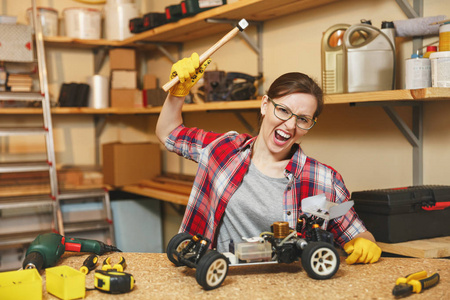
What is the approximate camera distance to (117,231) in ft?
13.3

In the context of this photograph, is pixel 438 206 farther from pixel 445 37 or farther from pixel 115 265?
pixel 115 265

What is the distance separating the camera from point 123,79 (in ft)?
13.5

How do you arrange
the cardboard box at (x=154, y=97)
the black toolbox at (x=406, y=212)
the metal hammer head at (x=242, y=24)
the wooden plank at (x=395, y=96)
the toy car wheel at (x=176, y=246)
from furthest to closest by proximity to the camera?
the cardboard box at (x=154, y=97), the black toolbox at (x=406, y=212), the wooden plank at (x=395, y=96), the metal hammer head at (x=242, y=24), the toy car wheel at (x=176, y=246)

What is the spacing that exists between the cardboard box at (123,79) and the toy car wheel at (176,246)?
2849 millimetres

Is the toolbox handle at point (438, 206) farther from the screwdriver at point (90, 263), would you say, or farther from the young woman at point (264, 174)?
the screwdriver at point (90, 263)

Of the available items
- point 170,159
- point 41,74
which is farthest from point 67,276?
point 170,159

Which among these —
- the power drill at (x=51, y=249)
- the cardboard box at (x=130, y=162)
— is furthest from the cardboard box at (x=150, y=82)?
the power drill at (x=51, y=249)

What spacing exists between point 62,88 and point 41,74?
32 cm

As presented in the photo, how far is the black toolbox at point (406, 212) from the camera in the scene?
6.57ft

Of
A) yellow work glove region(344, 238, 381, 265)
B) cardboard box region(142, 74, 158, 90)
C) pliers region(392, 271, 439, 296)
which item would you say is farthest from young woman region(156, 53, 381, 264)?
cardboard box region(142, 74, 158, 90)

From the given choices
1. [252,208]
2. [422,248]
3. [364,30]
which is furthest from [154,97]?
[422,248]

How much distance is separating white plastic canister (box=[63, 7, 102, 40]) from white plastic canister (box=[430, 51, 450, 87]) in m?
2.89

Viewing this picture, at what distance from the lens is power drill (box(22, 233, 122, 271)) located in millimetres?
1393

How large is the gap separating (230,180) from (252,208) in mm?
137
